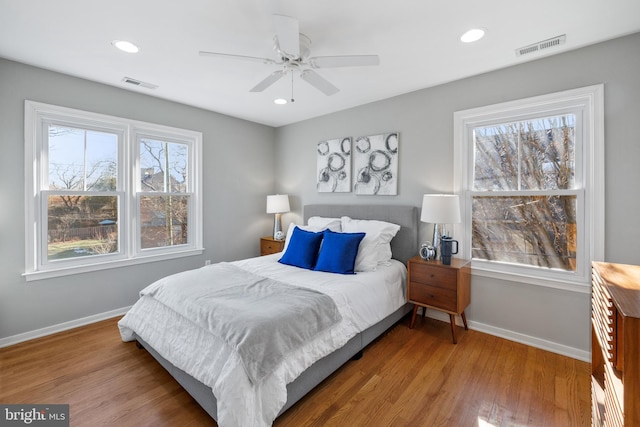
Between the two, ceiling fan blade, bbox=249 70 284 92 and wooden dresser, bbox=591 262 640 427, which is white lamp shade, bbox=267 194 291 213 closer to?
ceiling fan blade, bbox=249 70 284 92

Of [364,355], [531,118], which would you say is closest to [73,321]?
[364,355]

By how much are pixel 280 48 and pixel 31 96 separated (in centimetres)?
257

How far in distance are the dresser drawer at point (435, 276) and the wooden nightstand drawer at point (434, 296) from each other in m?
0.03

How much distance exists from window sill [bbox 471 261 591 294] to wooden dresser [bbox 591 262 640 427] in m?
0.86

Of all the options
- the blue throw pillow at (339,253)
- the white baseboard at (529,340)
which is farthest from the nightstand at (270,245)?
the white baseboard at (529,340)

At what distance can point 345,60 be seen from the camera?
77.3 inches

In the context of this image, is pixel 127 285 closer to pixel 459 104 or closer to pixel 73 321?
pixel 73 321

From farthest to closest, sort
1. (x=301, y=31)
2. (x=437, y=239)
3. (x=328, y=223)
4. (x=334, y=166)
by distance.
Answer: (x=334, y=166) < (x=328, y=223) < (x=437, y=239) < (x=301, y=31)

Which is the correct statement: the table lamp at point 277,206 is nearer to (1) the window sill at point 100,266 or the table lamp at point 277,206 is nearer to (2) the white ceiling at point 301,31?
(1) the window sill at point 100,266

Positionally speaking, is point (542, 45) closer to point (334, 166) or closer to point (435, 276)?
point (435, 276)

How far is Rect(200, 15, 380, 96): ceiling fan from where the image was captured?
1.66 meters

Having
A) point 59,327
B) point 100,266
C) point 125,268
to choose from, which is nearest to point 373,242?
point 125,268

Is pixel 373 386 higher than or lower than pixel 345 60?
lower

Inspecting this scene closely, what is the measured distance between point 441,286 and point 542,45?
2.20 meters
